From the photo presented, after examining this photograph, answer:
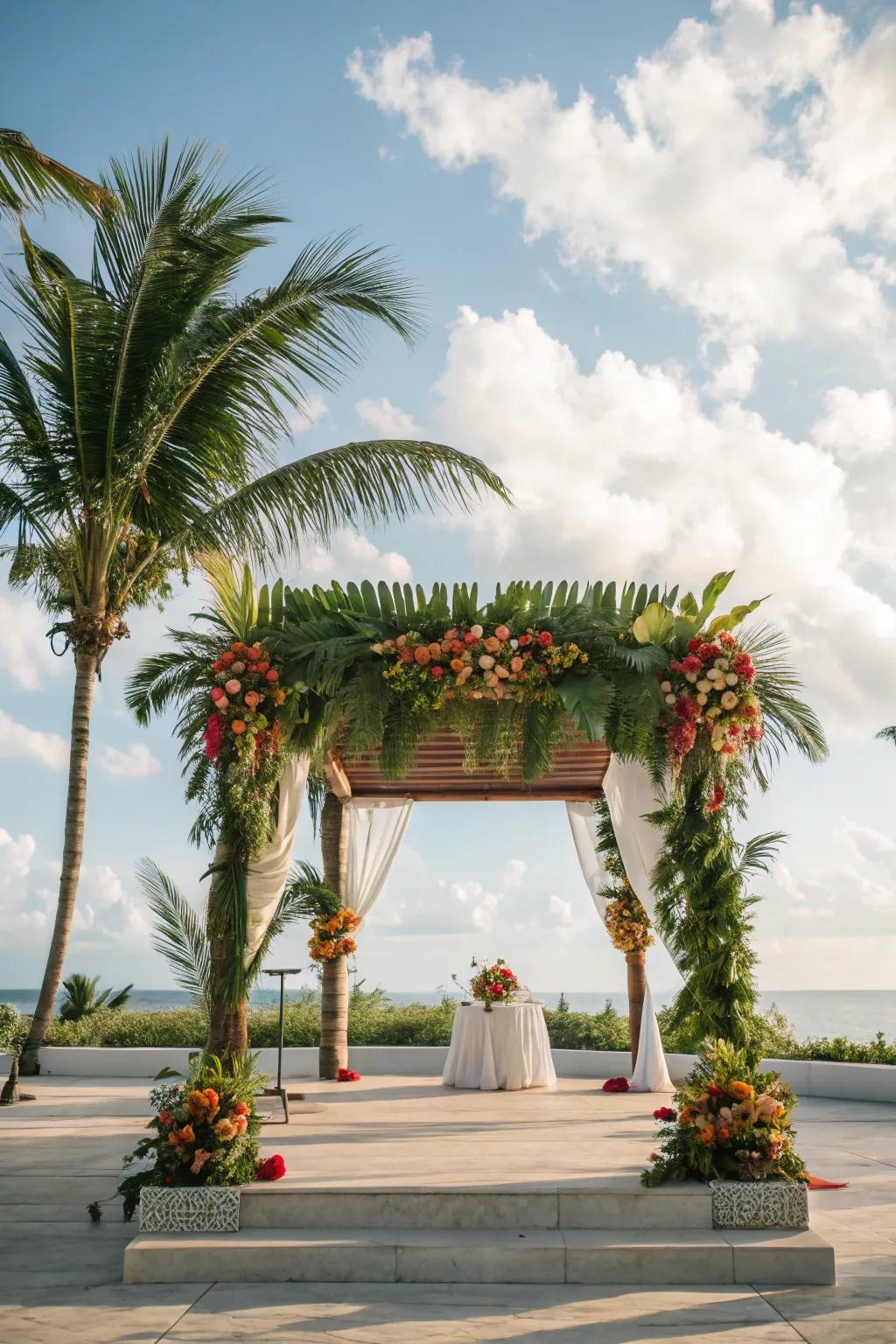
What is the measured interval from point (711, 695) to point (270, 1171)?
3.44m

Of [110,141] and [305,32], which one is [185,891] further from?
[305,32]

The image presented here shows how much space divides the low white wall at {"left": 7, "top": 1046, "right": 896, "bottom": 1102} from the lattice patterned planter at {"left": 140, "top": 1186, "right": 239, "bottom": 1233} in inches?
267

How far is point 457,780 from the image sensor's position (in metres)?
9.07

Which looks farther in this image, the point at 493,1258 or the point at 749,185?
the point at 749,185

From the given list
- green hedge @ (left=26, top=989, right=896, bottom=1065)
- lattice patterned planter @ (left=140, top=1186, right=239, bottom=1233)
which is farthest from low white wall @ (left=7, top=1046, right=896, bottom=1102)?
lattice patterned planter @ (left=140, top=1186, right=239, bottom=1233)

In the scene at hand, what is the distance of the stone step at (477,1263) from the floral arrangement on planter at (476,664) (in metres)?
2.82

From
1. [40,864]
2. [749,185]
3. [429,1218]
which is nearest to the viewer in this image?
[429,1218]

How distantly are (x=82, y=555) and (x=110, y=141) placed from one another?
11.7ft

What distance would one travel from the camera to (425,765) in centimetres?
862

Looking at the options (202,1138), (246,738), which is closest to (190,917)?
(246,738)

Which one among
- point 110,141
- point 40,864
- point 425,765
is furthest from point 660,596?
point 40,864

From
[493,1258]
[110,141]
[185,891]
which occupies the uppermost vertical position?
[110,141]

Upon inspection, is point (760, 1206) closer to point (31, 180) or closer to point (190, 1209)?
point (190, 1209)

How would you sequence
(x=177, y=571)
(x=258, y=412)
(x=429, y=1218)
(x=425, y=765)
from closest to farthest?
(x=429, y=1218)
(x=425, y=765)
(x=258, y=412)
(x=177, y=571)
